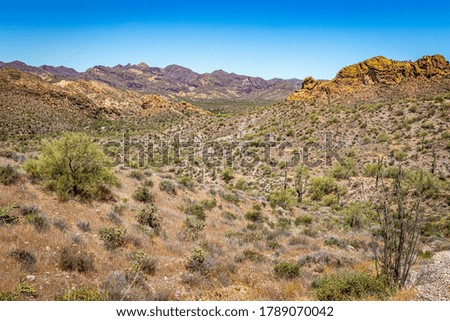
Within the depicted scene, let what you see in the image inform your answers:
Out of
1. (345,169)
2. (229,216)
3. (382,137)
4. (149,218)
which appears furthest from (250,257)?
(382,137)

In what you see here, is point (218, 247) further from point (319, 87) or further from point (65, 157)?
point (319, 87)

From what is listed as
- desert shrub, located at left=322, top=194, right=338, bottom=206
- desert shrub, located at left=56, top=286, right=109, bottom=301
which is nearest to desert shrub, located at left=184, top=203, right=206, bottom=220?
desert shrub, located at left=56, top=286, right=109, bottom=301

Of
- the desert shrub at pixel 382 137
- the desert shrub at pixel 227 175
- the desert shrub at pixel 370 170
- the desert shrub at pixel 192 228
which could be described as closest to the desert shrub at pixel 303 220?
the desert shrub at pixel 192 228

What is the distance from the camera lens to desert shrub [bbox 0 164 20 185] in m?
10.0

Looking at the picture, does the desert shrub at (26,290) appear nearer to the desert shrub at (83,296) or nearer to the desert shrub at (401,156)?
the desert shrub at (83,296)

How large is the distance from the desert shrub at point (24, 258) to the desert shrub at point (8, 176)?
513cm

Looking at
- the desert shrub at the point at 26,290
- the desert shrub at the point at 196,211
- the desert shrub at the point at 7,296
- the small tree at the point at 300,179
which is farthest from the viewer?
the small tree at the point at 300,179

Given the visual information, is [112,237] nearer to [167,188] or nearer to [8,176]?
[8,176]

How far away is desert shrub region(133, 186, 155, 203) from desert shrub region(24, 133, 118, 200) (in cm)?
165

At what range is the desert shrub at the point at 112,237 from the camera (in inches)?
326

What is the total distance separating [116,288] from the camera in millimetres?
5816

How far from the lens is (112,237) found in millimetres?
8484

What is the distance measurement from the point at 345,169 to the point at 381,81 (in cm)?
2783
